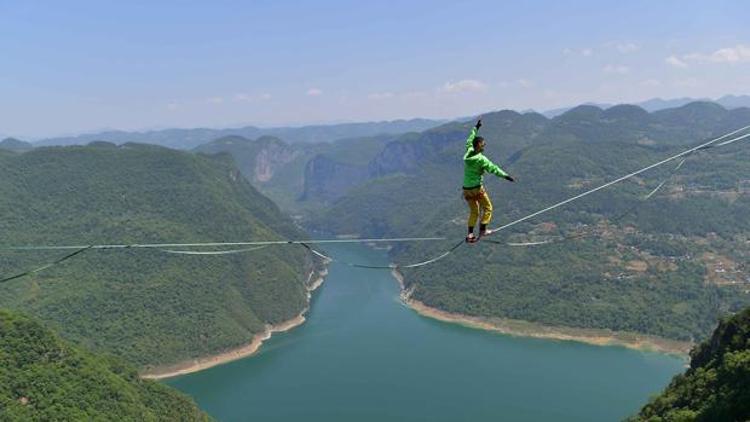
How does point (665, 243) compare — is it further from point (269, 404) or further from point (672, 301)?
point (269, 404)

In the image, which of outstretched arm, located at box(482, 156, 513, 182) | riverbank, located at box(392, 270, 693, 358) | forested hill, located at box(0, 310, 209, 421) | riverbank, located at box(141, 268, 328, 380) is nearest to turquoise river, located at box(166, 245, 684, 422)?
riverbank, located at box(141, 268, 328, 380)

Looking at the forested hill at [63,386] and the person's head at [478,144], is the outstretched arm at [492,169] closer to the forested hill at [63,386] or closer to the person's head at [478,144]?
the person's head at [478,144]

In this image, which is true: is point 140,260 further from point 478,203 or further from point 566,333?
point 478,203

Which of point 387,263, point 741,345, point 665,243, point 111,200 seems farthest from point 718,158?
point 111,200

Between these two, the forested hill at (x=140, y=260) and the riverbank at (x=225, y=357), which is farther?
A: the forested hill at (x=140, y=260)

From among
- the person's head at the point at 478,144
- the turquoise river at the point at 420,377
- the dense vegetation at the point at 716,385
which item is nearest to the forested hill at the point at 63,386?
the turquoise river at the point at 420,377

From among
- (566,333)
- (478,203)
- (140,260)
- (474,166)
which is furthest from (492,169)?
(140,260)

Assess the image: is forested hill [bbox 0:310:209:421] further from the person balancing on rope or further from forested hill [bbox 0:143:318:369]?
the person balancing on rope
